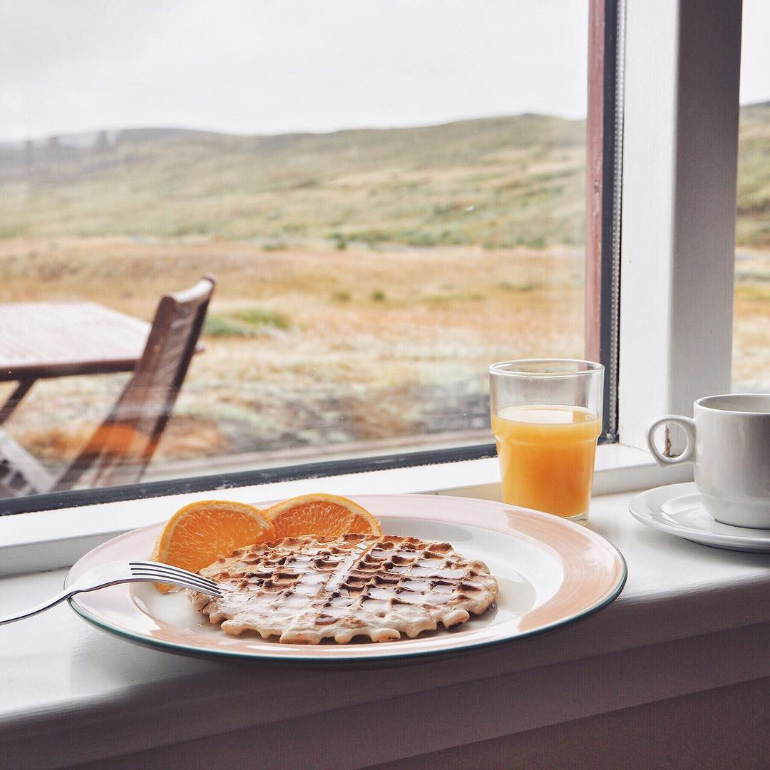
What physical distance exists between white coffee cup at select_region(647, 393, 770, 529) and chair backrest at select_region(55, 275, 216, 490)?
3.76 feet

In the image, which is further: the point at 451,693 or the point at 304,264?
the point at 304,264

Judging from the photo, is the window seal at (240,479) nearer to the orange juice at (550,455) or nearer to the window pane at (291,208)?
the orange juice at (550,455)

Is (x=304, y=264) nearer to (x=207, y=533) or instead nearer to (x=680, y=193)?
(x=680, y=193)

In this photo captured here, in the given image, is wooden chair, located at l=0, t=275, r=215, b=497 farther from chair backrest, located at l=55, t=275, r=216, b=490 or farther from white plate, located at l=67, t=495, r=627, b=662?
white plate, located at l=67, t=495, r=627, b=662

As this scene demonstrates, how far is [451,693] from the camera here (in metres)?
0.61

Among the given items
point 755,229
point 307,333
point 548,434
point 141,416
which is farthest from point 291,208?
point 548,434

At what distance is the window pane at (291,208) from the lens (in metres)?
1.39

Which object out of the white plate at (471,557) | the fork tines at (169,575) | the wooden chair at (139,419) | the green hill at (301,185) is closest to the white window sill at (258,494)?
the white plate at (471,557)

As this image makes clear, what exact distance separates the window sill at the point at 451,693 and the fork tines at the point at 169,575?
0.05 meters

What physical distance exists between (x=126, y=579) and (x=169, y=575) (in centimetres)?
3

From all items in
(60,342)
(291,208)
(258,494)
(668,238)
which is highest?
(291,208)

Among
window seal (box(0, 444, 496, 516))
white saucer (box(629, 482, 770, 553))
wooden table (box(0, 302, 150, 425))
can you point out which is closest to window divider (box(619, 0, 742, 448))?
white saucer (box(629, 482, 770, 553))

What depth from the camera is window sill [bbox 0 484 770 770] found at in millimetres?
510

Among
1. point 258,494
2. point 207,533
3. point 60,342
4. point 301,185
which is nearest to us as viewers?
point 207,533
